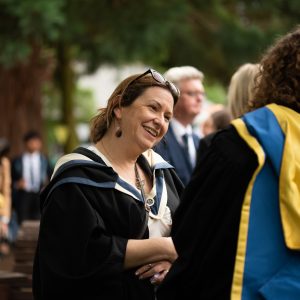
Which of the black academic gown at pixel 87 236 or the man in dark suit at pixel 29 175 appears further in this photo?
the man in dark suit at pixel 29 175

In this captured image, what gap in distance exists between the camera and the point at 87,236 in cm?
418

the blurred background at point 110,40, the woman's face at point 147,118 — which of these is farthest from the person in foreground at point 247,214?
the blurred background at point 110,40

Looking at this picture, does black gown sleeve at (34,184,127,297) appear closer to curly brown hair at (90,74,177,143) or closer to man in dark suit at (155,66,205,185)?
curly brown hair at (90,74,177,143)

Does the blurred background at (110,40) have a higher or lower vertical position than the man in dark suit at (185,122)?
lower

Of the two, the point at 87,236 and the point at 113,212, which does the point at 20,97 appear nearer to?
the point at 113,212

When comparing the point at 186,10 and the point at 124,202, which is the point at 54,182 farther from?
the point at 186,10

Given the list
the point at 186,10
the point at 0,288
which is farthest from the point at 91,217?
the point at 186,10

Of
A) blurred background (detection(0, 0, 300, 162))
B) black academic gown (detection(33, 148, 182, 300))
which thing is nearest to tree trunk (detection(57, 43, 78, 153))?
blurred background (detection(0, 0, 300, 162))

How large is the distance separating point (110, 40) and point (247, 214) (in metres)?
18.7

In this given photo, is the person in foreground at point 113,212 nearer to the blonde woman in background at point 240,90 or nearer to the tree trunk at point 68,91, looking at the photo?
the blonde woman in background at point 240,90

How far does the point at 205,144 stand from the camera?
22.2 feet

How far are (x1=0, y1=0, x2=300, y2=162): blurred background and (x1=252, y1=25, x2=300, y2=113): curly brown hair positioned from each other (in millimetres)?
13826

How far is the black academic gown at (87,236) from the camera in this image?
13.7ft

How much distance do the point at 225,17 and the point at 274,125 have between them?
69.4ft
